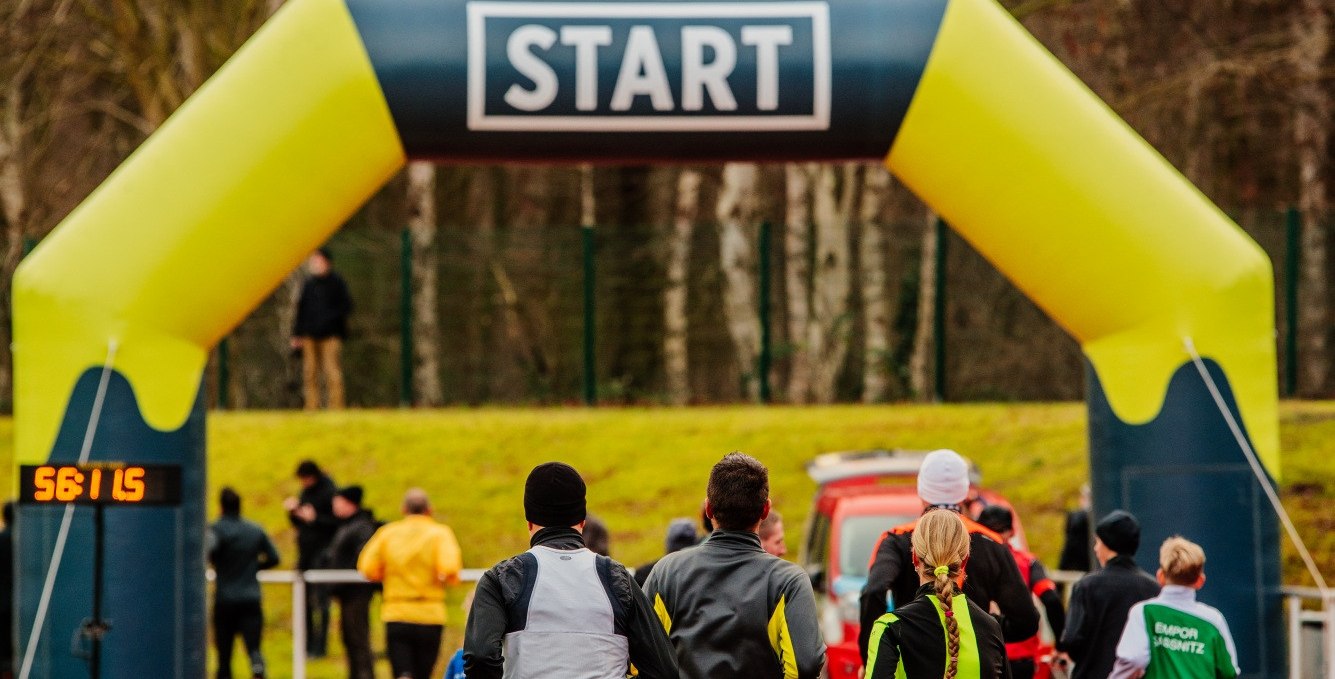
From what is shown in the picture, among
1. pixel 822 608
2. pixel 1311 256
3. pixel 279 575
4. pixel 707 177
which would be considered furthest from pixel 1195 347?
pixel 707 177

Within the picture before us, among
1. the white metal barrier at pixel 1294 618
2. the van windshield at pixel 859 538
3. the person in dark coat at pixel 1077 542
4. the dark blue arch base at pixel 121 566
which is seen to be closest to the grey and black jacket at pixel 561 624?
the white metal barrier at pixel 1294 618

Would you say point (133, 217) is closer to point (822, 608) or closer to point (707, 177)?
point (822, 608)

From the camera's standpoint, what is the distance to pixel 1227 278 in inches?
412

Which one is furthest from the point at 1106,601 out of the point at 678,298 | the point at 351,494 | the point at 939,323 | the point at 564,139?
the point at 678,298

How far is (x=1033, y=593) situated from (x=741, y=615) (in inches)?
110

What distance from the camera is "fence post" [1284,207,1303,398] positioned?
69.9 feet

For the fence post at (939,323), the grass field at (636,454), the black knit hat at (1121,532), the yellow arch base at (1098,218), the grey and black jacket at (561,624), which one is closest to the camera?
the grey and black jacket at (561,624)

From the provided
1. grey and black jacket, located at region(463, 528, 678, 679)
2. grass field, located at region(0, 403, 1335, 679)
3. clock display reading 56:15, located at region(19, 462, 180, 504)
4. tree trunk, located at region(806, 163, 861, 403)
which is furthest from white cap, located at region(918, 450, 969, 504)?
tree trunk, located at region(806, 163, 861, 403)

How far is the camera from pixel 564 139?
10.7 metres

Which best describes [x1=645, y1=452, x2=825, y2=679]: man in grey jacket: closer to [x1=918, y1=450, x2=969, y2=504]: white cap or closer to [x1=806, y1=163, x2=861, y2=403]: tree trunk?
[x1=918, y1=450, x2=969, y2=504]: white cap

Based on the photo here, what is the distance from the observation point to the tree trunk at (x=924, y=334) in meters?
22.4

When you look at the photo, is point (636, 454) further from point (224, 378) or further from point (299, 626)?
point (299, 626)

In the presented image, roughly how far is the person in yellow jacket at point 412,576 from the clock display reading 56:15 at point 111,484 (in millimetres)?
3101

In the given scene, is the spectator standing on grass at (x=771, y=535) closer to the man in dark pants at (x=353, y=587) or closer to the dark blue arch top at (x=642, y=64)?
the dark blue arch top at (x=642, y=64)
